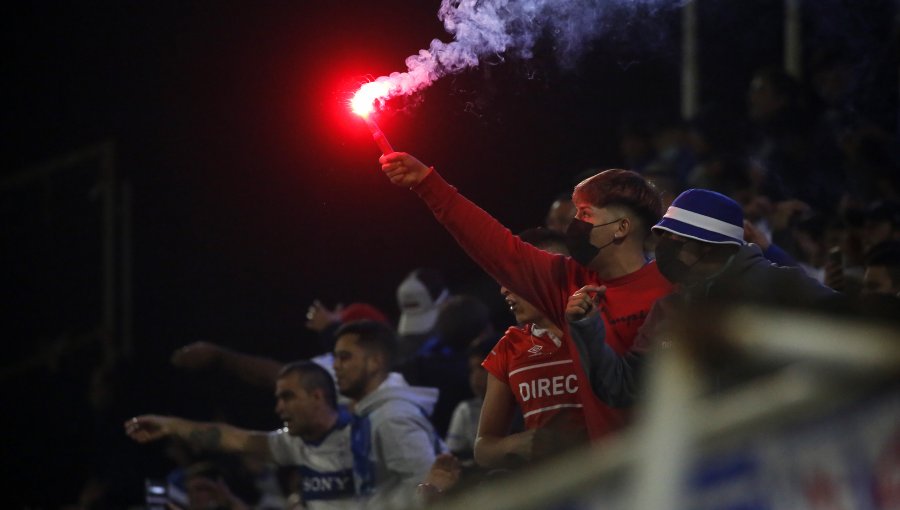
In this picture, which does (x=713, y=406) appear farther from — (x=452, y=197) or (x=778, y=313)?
(x=452, y=197)

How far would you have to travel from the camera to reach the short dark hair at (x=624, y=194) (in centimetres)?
481

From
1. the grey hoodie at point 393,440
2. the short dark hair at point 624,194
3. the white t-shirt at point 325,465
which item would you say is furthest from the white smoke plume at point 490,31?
→ the white t-shirt at point 325,465

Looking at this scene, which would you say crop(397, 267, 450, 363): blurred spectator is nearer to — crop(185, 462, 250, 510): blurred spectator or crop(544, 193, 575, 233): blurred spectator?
crop(185, 462, 250, 510): blurred spectator

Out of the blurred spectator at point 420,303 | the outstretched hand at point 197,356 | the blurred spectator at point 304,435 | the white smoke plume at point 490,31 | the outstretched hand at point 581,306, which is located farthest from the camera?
the blurred spectator at point 420,303

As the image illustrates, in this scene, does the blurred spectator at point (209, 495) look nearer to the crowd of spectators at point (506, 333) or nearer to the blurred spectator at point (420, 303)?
the crowd of spectators at point (506, 333)

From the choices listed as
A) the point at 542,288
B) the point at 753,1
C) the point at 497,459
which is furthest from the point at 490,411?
the point at 753,1

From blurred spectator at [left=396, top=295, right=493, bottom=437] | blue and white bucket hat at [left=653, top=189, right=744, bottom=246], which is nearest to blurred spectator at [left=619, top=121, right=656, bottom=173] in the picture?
blurred spectator at [left=396, top=295, right=493, bottom=437]

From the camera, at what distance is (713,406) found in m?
1.57

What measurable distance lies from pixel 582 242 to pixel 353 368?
1940 millimetres

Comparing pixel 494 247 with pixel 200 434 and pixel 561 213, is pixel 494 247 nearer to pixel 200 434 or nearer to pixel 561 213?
pixel 561 213

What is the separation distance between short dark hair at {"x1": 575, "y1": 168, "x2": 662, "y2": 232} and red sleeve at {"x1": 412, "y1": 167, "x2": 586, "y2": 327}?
0.81 ft

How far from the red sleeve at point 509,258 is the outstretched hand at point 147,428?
88.9 inches

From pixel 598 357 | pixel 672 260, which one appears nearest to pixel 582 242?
pixel 672 260

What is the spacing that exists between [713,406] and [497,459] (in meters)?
3.29
